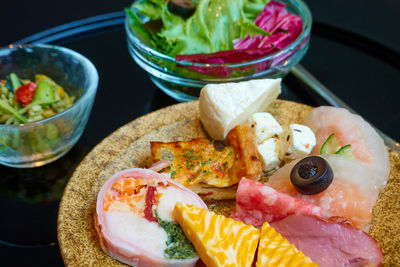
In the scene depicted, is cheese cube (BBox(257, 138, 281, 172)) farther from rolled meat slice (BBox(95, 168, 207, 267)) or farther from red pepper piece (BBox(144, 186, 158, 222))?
red pepper piece (BBox(144, 186, 158, 222))

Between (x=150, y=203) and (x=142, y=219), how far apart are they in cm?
8

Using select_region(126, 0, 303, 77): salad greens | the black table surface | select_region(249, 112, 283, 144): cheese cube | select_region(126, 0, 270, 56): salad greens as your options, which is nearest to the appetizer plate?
select_region(249, 112, 283, 144): cheese cube

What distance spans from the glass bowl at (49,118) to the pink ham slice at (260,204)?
42.0 inches

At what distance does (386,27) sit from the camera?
3812 millimetres

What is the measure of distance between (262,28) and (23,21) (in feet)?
7.91

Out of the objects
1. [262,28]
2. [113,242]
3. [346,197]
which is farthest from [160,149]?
[262,28]

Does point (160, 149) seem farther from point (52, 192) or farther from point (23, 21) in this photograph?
point (23, 21)

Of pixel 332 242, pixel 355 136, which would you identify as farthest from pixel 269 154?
pixel 332 242

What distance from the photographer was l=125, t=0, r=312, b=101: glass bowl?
8.05ft

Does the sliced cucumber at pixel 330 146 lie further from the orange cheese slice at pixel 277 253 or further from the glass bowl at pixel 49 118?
the glass bowl at pixel 49 118

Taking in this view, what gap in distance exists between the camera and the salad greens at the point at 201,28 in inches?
109

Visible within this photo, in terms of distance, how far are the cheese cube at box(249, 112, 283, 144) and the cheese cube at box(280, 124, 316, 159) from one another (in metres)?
0.07

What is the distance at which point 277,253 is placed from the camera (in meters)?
1.52

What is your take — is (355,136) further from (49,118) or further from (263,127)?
(49,118)
